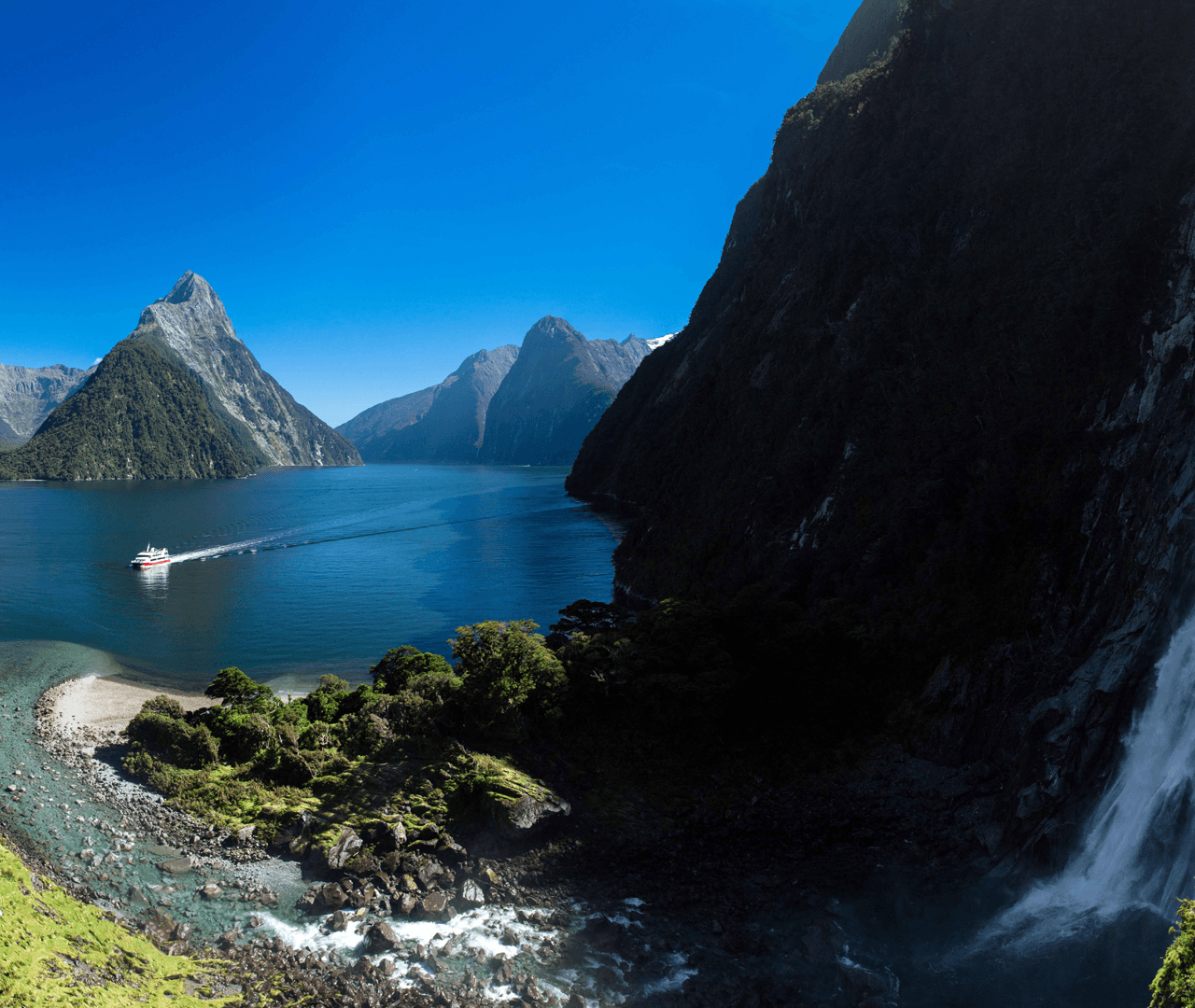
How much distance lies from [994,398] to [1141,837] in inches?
1035

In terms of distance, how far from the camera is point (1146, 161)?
108 feet

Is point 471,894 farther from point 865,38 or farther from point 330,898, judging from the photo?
point 865,38

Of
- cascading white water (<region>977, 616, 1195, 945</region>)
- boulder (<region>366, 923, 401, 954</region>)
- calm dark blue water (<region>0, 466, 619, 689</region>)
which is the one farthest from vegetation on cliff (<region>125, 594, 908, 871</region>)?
calm dark blue water (<region>0, 466, 619, 689</region>)

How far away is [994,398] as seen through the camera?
38812mm

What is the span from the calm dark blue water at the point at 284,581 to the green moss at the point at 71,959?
1146 inches

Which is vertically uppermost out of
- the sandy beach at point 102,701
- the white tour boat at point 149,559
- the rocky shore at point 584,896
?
the white tour boat at point 149,559

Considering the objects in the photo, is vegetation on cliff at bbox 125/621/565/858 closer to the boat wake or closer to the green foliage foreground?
the green foliage foreground

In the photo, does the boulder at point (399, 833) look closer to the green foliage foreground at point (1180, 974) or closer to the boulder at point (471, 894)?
the boulder at point (471, 894)

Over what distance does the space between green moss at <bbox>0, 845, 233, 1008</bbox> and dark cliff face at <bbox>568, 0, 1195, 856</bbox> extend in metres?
25.8

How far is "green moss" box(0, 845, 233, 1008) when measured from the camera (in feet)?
46.9

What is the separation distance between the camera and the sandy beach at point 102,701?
3728 centimetres

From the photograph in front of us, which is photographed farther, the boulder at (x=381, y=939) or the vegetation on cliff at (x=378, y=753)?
the vegetation on cliff at (x=378, y=753)

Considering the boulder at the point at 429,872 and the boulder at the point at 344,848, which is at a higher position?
the boulder at the point at 344,848

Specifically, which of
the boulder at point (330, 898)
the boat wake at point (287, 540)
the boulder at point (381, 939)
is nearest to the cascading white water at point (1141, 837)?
the boulder at point (381, 939)
